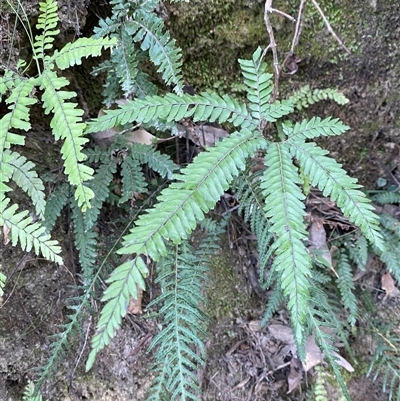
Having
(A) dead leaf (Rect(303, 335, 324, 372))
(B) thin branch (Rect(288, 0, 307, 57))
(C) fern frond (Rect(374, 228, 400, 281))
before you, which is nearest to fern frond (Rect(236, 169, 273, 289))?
(B) thin branch (Rect(288, 0, 307, 57))

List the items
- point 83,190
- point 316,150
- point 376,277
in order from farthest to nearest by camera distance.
Answer: point 376,277 → point 316,150 → point 83,190

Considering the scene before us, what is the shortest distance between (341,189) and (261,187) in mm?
330

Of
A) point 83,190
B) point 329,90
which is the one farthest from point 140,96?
point 329,90

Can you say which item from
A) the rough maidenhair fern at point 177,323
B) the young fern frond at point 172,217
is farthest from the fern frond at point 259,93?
the rough maidenhair fern at point 177,323

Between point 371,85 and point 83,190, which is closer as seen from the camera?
point 83,190

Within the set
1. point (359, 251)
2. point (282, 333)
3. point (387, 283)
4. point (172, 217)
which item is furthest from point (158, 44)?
point (387, 283)

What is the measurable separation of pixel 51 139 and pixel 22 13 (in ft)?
2.24

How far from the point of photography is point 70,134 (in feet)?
5.20

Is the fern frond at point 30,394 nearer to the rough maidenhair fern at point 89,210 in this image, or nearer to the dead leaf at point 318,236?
the rough maidenhair fern at point 89,210

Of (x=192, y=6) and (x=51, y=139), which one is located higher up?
(x=192, y=6)

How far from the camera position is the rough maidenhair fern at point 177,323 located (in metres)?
1.99

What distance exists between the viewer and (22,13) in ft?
6.49

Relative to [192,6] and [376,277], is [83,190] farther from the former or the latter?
[376,277]

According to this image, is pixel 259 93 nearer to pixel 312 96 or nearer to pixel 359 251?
pixel 312 96
